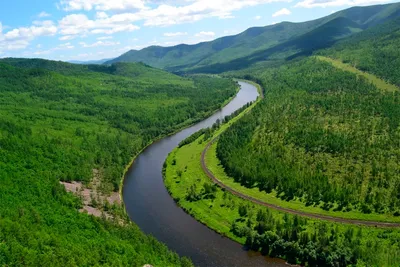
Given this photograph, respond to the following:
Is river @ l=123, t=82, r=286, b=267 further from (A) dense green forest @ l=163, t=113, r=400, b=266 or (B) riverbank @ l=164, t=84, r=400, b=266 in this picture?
(A) dense green forest @ l=163, t=113, r=400, b=266

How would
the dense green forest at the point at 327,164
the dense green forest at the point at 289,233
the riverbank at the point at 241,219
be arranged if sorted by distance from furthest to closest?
the dense green forest at the point at 327,164 → the riverbank at the point at 241,219 → the dense green forest at the point at 289,233

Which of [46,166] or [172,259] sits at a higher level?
[46,166]

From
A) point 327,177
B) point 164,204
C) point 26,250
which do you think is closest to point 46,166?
point 164,204

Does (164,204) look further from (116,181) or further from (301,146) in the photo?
(301,146)

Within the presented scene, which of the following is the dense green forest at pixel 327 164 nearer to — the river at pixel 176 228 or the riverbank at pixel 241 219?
the riverbank at pixel 241 219

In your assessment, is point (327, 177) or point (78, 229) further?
point (327, 177)

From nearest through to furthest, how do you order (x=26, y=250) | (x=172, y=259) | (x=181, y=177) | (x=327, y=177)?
1. (x=26, y=250)
2. (x=172, y=259)
3. (x=327, y=177)
4. (x=181, y=177)

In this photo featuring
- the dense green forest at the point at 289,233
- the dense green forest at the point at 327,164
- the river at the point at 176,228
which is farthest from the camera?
the dense green forest at the point at 327,164

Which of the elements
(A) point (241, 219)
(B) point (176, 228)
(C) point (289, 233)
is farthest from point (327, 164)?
(B) point (176, 228)

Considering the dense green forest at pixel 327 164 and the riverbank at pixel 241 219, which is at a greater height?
the dense green forest at pixel 327 164

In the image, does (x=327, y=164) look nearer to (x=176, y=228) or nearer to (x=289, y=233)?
(x=289, y=233)

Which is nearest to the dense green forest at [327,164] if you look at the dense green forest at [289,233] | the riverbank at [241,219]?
the riverbank at [241,219]
